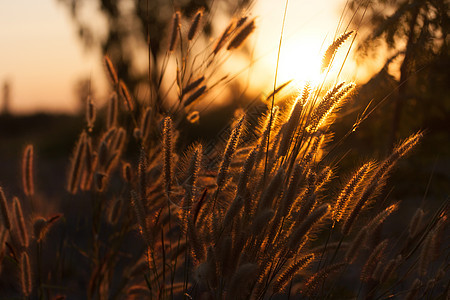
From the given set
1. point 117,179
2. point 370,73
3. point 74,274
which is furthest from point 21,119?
point 370,73

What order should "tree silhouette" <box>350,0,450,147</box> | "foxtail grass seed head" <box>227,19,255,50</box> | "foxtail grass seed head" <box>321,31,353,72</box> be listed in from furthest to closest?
"tree silhouette" <box>350,0,450,147</box> → "foxtail grass seed head" <box>227,19,255,50</box> → "foxtail grass seed head" <box>321,31,353,72</box>

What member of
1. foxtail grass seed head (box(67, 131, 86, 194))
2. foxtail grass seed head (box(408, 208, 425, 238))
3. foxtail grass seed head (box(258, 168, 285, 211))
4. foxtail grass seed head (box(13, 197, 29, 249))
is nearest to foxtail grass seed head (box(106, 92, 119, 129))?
foxtail grass seed head (box(67, 131, 86, 194))

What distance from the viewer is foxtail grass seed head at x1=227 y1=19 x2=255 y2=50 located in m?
1.67

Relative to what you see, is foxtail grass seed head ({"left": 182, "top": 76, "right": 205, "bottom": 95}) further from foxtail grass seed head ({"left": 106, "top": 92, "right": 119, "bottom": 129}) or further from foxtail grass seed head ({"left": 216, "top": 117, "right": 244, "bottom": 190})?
foxtail grass seed head ({"left": 216, "top": 117, "right": 244, "bottom": 190})

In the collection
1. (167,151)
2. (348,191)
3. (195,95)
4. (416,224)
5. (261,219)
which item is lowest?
(416,224)

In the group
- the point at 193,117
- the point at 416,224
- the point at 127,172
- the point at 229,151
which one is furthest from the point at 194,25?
the point at 416,224

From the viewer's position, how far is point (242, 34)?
1.68 m

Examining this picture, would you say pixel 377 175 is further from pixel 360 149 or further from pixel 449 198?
pixel 360 149

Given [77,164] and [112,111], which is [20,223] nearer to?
[77,164]

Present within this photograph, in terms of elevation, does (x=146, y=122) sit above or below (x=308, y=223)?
above

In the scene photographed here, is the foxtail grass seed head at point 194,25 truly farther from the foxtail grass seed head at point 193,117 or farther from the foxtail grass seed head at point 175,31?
the foxtail grass seed head at point 193,117

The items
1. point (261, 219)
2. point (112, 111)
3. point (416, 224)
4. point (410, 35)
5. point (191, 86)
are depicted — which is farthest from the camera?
point (410, 35)

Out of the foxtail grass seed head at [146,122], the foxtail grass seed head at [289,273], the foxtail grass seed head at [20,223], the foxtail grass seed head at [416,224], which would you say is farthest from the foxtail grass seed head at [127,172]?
the foxtail grass seed head at [416,224]

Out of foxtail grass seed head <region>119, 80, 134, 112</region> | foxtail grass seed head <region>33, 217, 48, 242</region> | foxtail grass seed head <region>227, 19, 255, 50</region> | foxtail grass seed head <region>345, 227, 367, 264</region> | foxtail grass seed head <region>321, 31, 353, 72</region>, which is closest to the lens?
foxtail grass seed head <region>321, 31, 353, 72</region>
